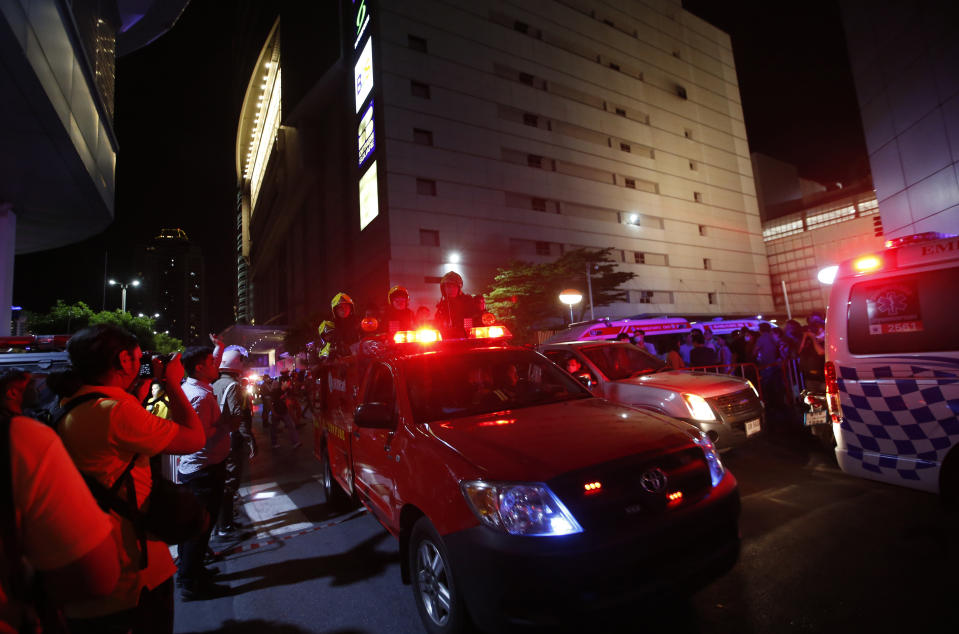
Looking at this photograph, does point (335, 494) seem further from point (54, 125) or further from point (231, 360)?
point (54, 125)

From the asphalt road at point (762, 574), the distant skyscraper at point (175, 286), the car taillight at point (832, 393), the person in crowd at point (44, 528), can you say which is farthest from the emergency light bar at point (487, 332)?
the distant skyscraper at point (175, 286)

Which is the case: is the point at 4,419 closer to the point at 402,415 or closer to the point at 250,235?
the point at 402,415

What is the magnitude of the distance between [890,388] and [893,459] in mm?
557

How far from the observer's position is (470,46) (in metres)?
30.4

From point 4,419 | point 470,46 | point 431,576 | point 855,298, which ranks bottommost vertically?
point 431,576

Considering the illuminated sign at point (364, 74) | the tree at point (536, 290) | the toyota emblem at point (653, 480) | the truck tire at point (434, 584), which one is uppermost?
the illuminated sign at point (364, 74)

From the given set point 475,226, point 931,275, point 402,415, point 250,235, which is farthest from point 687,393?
point 250,235

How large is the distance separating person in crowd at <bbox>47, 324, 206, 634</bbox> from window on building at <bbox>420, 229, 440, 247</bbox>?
2623 centimetres

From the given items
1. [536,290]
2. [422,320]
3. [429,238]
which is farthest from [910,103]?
[429,238]

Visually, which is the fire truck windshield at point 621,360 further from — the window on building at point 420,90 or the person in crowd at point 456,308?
the window on building at point 420,90

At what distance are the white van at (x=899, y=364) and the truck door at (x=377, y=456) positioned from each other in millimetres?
3804

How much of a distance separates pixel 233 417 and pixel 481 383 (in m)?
2.97

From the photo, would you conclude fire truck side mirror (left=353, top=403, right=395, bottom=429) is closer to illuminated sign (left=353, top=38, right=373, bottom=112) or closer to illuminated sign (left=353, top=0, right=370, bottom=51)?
illuminated sign (left=353, top=38, right=373, bottom=112)

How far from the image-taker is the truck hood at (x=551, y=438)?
2.23 meters
